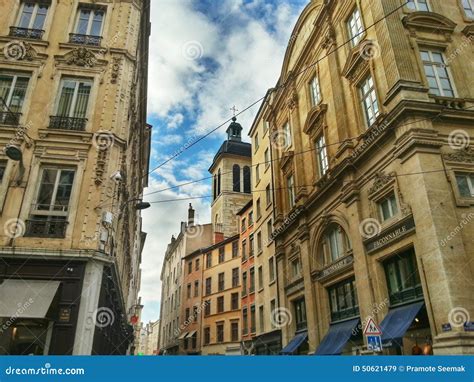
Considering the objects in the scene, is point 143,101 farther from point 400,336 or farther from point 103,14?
point 400,336

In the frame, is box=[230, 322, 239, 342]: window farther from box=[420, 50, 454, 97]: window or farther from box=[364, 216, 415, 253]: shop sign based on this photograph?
box=[420, 50, 454, 97]: window

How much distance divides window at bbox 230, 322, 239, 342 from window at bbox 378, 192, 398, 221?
95.5ft

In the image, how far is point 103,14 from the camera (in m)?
18.7

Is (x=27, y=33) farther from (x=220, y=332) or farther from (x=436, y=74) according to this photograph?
(x=220, y=332)

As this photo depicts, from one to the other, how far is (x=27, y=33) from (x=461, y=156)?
18.6 metres

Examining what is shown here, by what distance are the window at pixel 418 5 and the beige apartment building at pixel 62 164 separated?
13.0 metres

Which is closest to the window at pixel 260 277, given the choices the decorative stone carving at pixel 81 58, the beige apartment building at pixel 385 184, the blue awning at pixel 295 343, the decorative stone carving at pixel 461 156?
the beige apartment building at pixel 385 184

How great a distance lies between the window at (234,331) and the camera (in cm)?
4159

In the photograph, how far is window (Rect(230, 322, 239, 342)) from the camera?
41.6 m

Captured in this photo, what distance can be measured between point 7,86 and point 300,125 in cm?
1804

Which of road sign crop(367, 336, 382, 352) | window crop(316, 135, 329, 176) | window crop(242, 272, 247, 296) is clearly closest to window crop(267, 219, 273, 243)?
window crop(316, 135, 329, 176)

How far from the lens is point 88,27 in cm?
1814
